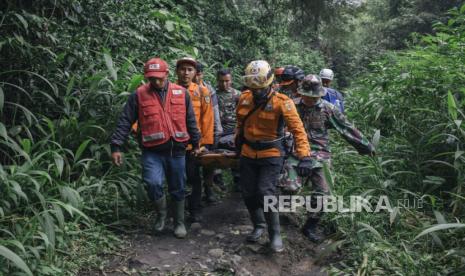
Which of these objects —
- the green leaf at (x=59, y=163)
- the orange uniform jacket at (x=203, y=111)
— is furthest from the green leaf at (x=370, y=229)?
the green leaf at (x=59, y=163)

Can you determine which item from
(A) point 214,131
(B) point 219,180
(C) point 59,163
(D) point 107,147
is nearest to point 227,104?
(A) point 214,131

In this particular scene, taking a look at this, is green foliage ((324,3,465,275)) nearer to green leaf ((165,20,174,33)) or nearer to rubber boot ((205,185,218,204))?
rubber boot ((205,185,218,204))

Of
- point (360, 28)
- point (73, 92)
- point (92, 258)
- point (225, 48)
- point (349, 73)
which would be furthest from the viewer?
point (360, 28)

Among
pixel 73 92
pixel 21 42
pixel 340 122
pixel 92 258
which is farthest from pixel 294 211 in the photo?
pixel 21 42

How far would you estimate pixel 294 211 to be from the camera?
614 centimetres

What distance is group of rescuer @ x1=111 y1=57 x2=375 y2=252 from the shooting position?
4.80 metres

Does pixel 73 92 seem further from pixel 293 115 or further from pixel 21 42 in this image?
pixel 293 115

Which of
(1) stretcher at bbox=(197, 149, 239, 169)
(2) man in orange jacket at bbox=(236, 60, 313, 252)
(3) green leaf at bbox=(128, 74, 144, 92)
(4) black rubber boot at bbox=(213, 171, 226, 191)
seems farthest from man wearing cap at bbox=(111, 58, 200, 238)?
(4) black rubber boot at bbox=(213, 171, 226, 191)

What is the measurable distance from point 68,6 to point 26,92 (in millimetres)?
1566

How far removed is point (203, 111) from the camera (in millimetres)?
6020

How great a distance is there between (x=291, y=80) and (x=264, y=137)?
184cm

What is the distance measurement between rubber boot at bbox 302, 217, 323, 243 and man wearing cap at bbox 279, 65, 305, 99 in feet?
5.96

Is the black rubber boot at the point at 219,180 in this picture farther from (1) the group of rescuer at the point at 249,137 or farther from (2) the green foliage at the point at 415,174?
(2) the green foliage at the point at 415,174

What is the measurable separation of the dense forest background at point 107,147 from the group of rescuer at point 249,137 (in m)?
0.50
